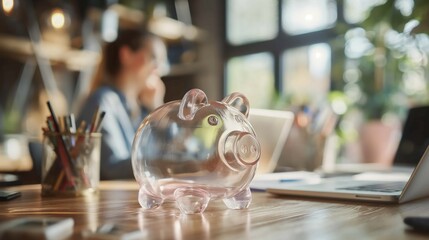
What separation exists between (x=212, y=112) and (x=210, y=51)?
3084 mm

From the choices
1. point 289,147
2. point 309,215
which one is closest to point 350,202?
point 309,215

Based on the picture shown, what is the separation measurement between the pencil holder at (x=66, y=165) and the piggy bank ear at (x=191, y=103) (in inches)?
11.3

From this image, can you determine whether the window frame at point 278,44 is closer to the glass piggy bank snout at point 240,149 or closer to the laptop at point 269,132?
the laptop at point 269,132

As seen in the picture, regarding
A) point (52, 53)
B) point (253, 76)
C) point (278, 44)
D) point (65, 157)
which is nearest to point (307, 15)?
point (278, 44)

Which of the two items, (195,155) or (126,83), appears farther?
(126,83)

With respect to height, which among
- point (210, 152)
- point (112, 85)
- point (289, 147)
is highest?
point (112, 85)

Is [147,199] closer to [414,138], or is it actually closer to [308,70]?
[414,138]

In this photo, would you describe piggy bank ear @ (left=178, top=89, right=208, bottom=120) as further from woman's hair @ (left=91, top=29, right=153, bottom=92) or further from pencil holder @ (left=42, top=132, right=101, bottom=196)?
woman's hair @ (left=91, top=29, right=153, bottom=92)

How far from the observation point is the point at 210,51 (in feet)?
11.9

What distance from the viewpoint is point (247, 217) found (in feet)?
1.82

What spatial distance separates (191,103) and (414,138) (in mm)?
1133

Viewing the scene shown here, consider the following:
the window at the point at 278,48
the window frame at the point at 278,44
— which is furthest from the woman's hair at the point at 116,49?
the window frame at the point at 278,44

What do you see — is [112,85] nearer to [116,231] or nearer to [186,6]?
[116,231]

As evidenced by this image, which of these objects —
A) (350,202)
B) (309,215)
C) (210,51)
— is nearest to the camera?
(309,215)
